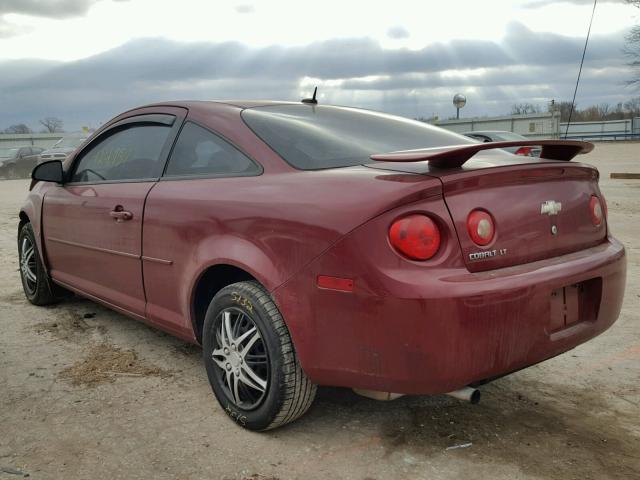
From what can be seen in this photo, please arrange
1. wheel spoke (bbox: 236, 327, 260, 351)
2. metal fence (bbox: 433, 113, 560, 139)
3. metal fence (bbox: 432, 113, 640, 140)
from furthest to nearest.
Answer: metal fence (bbox: 433, 113, 560, 139) < metal fence (bbox: 432, 113, 640, 140) < wheel spoke (bbox: 236, 327, 260, 351)

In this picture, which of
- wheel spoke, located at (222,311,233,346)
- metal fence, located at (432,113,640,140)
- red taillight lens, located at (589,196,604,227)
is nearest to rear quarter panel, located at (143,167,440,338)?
wheel spoke, located at (222,311,233,346)

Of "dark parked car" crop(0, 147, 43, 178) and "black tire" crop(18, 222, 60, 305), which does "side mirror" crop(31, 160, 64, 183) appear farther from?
"dark parked car" crop(0, 147, 43, 178)

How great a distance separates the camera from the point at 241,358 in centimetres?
281

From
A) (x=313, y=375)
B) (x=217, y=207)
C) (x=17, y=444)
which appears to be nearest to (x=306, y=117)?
(x=217, y=207)

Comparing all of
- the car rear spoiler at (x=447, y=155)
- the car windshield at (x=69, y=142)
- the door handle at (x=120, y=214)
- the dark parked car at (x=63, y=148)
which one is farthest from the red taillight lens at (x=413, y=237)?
the car windshield at (x=69, y=142)

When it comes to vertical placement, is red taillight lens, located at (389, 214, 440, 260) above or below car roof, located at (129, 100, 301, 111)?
below

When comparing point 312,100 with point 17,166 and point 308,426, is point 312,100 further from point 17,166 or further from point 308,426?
point 17,166

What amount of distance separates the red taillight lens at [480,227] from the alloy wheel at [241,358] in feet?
3.32

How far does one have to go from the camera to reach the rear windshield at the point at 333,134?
286 centimetres

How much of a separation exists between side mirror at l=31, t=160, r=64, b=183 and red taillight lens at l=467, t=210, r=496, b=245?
3.16m

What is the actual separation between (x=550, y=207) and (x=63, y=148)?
22575mm

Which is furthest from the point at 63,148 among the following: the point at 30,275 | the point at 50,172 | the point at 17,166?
the point at 50,172

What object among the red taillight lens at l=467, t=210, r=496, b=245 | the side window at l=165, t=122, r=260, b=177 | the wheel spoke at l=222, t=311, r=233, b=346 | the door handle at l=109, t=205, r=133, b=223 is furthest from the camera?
the door handle at l=109, t=205, r=133, b=223

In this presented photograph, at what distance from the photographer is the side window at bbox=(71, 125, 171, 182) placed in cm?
359
